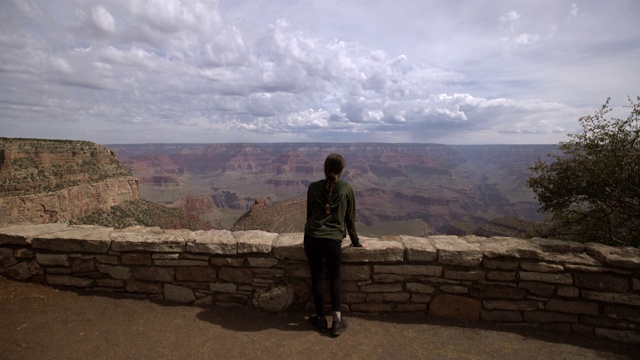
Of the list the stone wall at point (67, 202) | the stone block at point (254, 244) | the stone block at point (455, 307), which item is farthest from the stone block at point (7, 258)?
the stone wall at point (67, 202)

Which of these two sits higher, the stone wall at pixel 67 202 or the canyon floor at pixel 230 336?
the canyon floor at pixel 230 336

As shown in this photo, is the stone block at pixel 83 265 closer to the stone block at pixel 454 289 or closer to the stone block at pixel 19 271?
the stone block at pixel 19 271

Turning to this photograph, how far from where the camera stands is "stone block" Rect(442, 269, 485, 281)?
4.24m

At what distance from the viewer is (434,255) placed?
423 centimetres

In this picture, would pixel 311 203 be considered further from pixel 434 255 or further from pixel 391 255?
pixel 434 255

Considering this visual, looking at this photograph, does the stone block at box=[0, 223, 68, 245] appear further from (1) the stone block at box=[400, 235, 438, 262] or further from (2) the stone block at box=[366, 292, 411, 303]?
(1) the stone block at box=[400, 235, 438, 262]

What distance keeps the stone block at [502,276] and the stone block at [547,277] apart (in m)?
0.09

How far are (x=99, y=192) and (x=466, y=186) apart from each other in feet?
563

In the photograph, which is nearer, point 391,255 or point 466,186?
point 391,255

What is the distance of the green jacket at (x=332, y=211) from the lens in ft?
12.7

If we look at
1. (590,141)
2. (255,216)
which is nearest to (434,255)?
(590,141)

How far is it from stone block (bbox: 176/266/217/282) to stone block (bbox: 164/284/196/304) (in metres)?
0.16

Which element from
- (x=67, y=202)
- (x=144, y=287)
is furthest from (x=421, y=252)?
(x=67, y=202)

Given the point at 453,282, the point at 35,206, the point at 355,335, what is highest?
the point at 453,282
